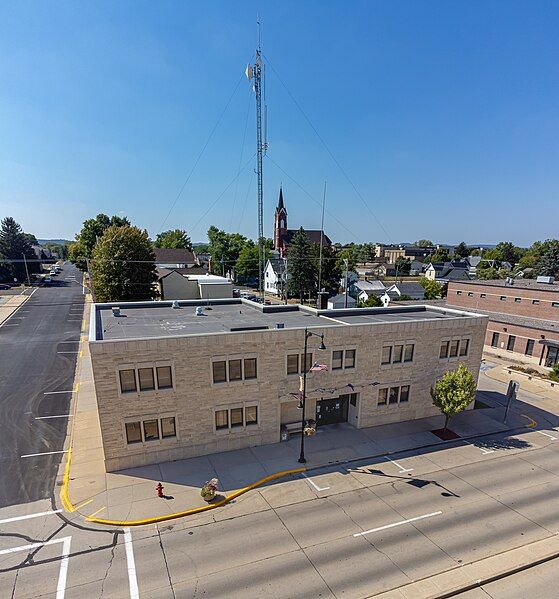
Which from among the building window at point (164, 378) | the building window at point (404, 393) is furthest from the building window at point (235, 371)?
the building window at point (404, 393)

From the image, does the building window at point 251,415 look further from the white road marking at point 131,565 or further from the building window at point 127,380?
the white road marking at point 131,565

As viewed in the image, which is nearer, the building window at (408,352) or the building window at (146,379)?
the building window at (146,379)

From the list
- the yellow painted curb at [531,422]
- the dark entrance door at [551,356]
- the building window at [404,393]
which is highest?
the building window at [404,393]

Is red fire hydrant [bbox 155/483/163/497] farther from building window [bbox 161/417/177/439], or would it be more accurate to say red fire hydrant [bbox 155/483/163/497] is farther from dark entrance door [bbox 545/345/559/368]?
dark entrance door [bbox 545/345/559/368]

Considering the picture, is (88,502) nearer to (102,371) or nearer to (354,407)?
(102,371)

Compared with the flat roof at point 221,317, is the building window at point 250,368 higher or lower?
lower

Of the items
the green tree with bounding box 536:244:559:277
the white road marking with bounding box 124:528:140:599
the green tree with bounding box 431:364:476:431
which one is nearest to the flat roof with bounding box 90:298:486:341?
the green tree with bounding box 431:364:476:431

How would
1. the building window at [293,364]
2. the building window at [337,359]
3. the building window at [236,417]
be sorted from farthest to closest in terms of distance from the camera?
the building window at [337,359], the building window at [293,364], the building window at [236,417]

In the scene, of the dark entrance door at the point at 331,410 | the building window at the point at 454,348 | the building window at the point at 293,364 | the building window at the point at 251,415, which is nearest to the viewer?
the building window at the point at 251,415
